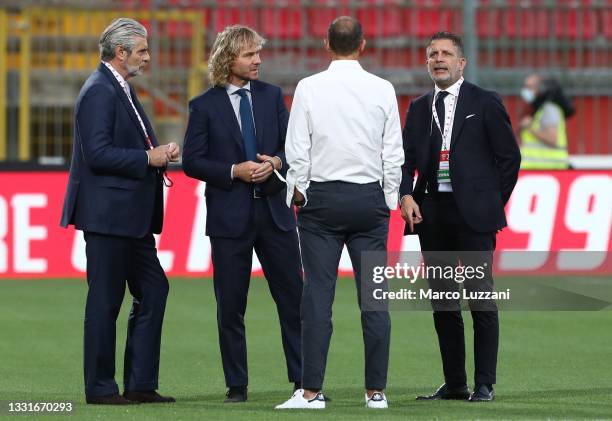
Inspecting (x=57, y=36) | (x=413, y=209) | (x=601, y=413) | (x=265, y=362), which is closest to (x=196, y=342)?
(x=265, y=362)

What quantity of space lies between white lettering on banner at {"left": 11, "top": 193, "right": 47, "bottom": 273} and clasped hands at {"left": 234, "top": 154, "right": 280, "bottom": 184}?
6.36 meters

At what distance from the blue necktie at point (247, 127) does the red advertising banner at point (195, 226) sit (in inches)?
230

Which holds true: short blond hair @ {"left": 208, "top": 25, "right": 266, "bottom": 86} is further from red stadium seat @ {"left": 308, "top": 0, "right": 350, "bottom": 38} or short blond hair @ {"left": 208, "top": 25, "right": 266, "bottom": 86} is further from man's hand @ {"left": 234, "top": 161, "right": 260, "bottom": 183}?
red stadium seat @ {"left": 308, "top": 0, "right": 350, "bottom": 38}

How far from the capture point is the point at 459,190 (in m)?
7.21

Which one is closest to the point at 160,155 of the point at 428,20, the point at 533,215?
the point at 533,215

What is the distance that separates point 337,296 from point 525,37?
493cm

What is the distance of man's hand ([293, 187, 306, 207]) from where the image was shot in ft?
22.5

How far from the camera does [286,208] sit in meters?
7.41

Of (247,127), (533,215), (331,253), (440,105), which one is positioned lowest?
(533,215)

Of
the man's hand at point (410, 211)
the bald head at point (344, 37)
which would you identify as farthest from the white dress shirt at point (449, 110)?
the bald head at point (344, 37)

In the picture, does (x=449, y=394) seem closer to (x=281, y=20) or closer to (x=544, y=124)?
(x=281, y=20)

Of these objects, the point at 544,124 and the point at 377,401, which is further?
the point at 544,124

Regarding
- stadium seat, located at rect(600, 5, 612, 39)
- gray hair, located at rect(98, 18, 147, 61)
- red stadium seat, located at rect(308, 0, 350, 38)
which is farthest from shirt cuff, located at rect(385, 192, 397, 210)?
stadium seat, located at rect(600, 5, 612, 39)

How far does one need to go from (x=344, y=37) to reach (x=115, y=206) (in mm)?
1336
